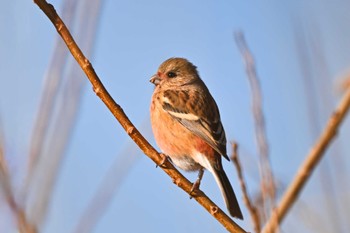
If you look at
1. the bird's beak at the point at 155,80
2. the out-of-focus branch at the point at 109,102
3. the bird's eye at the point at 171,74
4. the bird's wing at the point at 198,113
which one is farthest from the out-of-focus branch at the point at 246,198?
the bird's eye at the point at 171,74

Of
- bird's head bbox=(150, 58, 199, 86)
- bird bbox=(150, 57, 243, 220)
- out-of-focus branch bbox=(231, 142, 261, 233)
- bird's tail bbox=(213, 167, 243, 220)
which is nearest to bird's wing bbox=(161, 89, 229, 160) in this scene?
bird bbox=(150, 57, 243, 220)

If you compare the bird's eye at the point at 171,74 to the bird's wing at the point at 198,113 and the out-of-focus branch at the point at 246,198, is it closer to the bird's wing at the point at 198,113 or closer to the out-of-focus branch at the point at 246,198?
the bird's wing at the point at 198,113

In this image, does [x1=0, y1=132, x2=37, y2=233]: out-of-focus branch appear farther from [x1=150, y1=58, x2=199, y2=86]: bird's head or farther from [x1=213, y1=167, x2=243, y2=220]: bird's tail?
[x1=150, y1=58, x2=199, y2=86]: bird's head

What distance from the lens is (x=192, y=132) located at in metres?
4.24

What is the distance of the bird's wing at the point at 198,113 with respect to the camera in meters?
4.11

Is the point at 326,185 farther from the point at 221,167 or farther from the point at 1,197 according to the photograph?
the point at 1,197

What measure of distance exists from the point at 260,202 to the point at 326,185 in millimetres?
511

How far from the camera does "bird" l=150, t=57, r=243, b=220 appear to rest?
3912mm

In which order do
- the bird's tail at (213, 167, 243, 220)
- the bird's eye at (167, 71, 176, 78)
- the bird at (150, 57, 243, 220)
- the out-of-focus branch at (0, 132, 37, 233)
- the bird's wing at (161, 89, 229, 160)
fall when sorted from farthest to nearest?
the bird's eye at (167, 71, 176, 78), the bird's wing at (161, 89, 229, 160), the bird at (150, 57, 243, 220), the bird's tail at (213, 167, 243, 220), the out-of-focus branch at (0, 132, 37, 233)

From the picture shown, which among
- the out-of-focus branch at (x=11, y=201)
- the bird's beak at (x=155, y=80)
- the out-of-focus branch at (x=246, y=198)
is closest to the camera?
the out-of-focus branch at (x=11, y=201)

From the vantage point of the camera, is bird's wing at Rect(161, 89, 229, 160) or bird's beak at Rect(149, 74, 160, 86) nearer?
bird's wing at Rect(161, 89, 229, 160)

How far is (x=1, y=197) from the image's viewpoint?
239 centimetres

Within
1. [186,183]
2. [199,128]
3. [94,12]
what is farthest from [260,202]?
[94,12]

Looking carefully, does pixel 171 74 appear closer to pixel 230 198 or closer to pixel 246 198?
pixel 230 198
